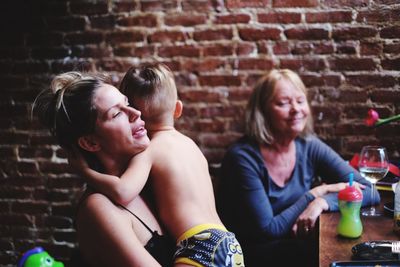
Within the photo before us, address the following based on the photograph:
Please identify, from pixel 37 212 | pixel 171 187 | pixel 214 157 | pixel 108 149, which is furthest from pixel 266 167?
pixel 37 212

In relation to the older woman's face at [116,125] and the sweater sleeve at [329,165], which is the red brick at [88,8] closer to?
the older woman's face at [116,125]

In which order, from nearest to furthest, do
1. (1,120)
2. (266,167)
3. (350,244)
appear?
1. (350,244)
2. (266,167)
3. (1,120)

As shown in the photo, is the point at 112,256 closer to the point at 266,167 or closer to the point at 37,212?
the point at 266,167

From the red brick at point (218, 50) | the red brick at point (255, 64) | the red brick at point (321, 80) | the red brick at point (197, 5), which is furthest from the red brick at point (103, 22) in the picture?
the red brick at point (321, 80)

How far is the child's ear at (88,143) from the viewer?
150 cm

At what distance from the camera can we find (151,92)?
5.67 ft

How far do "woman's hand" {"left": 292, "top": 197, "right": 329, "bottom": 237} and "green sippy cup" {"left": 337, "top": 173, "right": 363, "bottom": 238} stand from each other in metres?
0.42

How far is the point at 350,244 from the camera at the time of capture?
1471 mm

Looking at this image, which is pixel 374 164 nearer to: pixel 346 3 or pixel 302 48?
pixel 302 48

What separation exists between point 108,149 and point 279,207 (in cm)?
115

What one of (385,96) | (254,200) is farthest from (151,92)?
(385,96)

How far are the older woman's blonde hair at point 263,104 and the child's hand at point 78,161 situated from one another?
1086mm

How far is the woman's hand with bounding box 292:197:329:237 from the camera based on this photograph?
79.0 inches

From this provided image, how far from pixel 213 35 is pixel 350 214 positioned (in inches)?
53.4
